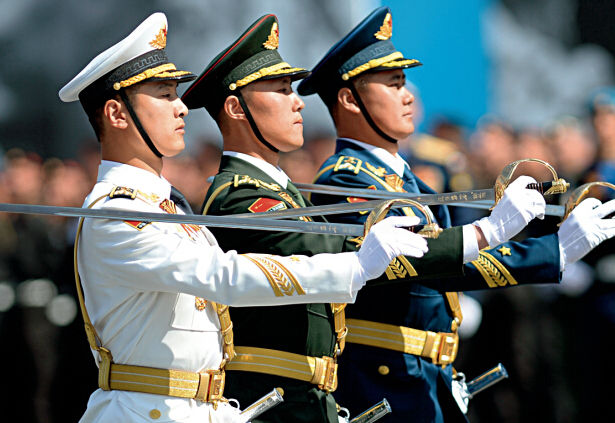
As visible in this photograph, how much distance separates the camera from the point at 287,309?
477 cm

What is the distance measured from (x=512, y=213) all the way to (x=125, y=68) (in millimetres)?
1510

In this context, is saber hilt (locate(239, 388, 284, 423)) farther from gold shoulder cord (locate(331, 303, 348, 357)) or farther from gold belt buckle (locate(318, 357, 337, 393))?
gold shoulder cord (locate(331, 303, 348, 357))

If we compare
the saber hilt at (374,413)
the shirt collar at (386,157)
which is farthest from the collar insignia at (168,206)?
the shirt collar at (386,157)

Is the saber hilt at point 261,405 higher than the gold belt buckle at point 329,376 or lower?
higher

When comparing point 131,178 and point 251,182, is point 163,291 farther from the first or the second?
point 251,182

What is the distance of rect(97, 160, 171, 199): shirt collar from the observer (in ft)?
14.4

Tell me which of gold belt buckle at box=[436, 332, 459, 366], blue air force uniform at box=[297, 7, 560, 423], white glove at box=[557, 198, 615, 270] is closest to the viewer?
white glove at box=[557, 198, 615, 270]

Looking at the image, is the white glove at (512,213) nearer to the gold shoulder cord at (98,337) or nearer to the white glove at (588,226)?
the white glove at (588,226)

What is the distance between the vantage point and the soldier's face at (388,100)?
18.7ft

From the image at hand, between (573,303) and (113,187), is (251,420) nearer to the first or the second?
(113,187)

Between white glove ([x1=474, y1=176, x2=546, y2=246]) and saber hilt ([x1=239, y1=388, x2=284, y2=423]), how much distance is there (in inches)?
38.1

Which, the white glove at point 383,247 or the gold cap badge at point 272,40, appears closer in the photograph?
Answer: the white glove at point 383,247

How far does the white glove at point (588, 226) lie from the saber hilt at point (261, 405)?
1498 millimetres

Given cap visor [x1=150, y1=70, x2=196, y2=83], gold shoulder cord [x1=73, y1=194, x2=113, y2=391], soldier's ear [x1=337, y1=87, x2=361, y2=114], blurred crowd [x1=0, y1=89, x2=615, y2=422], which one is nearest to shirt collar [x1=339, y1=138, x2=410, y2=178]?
soldier's ear [x1=337, y1=87, x2=361, y2=114]
